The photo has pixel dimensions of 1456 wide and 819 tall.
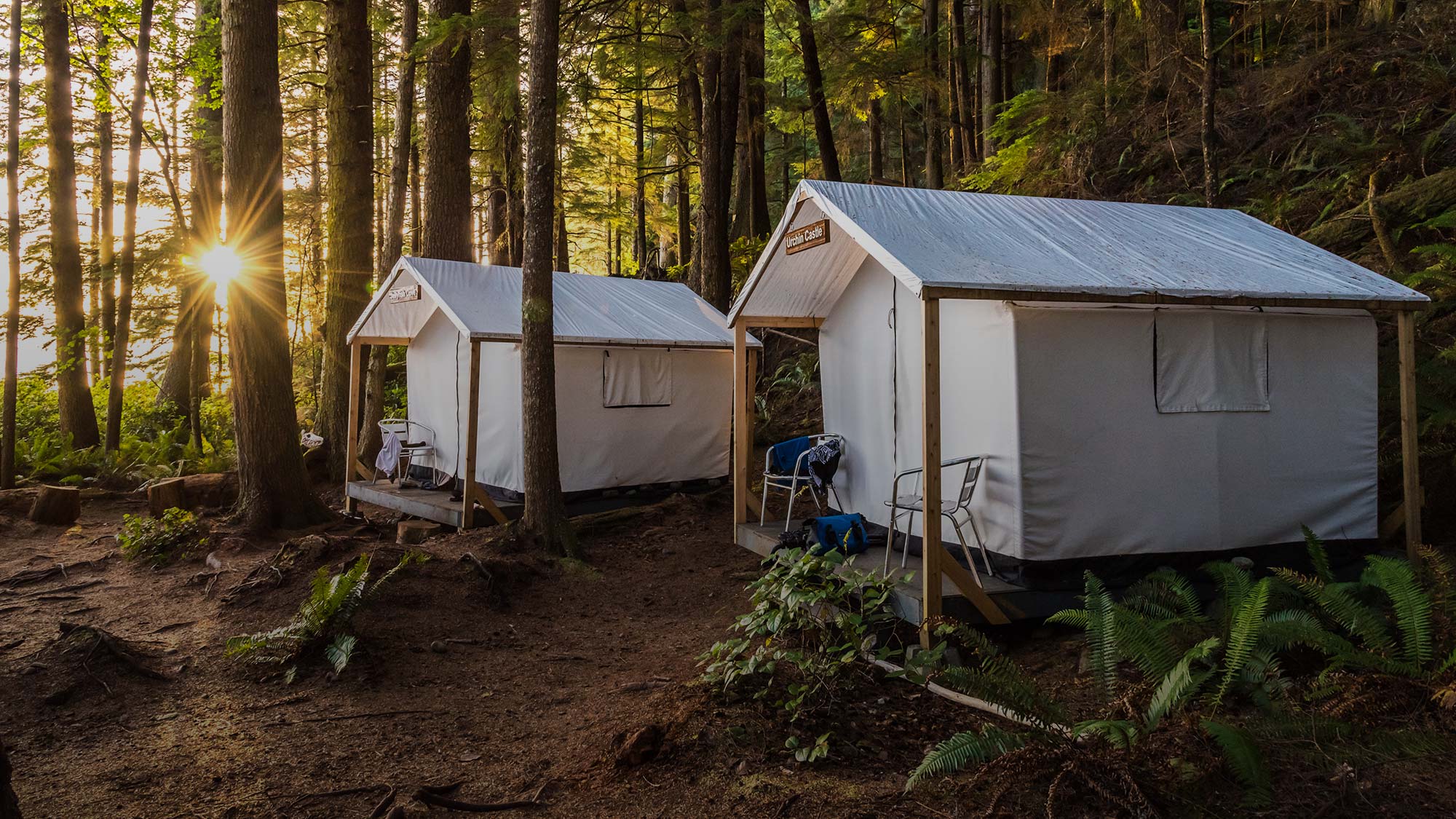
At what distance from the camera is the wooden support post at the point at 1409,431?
536 cm

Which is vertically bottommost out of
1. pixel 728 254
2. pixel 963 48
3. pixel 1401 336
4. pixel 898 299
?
pixel 1401 336

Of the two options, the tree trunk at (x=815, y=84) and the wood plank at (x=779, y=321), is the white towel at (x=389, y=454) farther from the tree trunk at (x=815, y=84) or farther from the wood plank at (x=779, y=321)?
the tree trunk at (x=815, y=84)

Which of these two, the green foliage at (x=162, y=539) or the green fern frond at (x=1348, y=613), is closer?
the green fern frond at (x=1348, y=613)

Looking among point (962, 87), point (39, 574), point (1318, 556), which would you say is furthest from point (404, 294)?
point (962, 87)

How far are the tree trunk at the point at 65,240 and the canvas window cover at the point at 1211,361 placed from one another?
509 inches

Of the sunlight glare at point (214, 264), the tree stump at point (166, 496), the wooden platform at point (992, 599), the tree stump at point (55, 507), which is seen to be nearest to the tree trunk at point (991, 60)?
the wooden platform at point (992, 599)

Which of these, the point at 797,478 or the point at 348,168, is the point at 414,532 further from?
the point at 348,168

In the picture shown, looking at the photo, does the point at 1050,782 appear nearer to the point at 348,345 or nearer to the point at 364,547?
the point at 364,547

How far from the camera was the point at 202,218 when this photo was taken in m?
13.7

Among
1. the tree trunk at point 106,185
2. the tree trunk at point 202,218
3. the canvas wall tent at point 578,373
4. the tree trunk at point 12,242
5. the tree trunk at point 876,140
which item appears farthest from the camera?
the tree trunk at point 876,140

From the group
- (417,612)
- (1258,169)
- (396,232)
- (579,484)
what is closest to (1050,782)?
(417,612)

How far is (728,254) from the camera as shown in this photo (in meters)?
11.6

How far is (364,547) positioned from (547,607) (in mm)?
1822

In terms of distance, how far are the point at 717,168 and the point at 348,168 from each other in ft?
15.5
